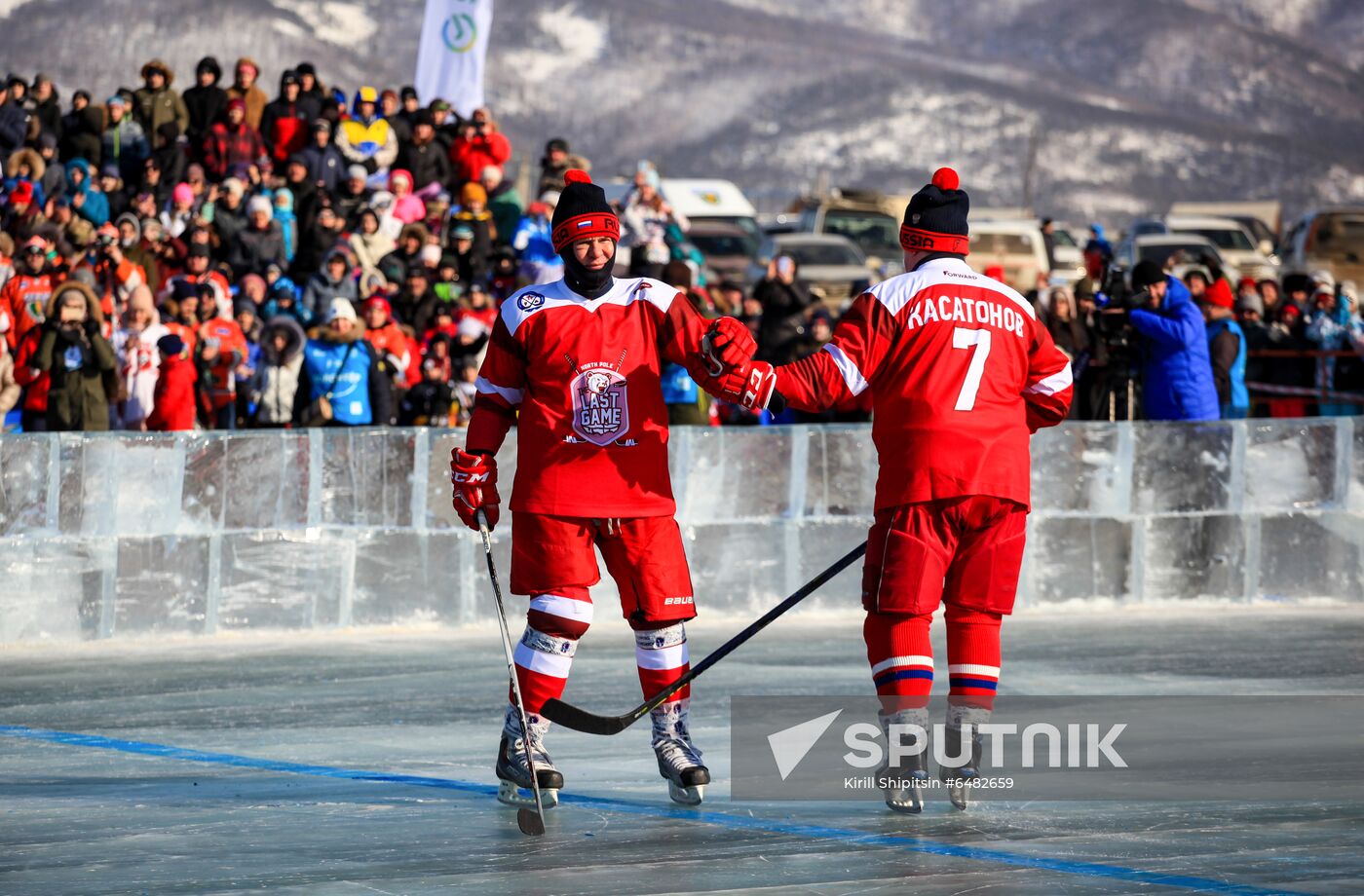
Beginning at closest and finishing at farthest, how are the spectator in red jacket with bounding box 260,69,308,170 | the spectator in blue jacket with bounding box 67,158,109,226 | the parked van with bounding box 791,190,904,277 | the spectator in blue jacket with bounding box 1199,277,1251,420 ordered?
the spectator in blue jacket with bounding box 1199,277,1251,420, the spectator in blue jacket with bounding box 67,158,109,226, the spectator in red jacket with bounding box 260,69,308,170, the parked van with bounding box 791,190,904,277

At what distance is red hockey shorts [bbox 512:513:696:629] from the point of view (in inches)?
271

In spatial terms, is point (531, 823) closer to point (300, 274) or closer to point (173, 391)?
point (173, 391)

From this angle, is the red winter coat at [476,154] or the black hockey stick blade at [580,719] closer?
the black hockey stick blade at [580,719]

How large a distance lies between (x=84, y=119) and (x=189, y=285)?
414cm

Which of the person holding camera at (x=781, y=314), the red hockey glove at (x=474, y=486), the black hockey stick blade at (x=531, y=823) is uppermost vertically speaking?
the person holding camera at (x=781, y=314)

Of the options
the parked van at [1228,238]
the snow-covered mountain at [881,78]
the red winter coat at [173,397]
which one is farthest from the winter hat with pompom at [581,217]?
the snow-covered mountain at [881,78]

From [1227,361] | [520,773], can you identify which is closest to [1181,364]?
[1227,361]

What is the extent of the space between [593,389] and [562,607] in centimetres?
72

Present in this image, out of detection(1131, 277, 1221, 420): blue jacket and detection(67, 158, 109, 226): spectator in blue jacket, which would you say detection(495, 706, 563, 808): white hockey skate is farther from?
detection(67, 158, 109, 226): spectator in blue jacket

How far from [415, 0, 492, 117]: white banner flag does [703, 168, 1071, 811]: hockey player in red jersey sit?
14.3 m

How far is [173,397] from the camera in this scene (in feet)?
43.2

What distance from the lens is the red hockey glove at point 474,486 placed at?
7.05m

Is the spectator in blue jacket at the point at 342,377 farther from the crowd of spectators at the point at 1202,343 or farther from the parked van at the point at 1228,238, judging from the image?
the parked van at the point at 1228,238

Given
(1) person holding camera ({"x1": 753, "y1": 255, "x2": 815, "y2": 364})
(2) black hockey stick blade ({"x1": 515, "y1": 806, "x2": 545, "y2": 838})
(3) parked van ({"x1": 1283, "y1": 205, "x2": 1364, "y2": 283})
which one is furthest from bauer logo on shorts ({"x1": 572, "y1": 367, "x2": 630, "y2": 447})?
(3) parked van ({"x1": 1283, "y1": 205, "x2": 1364, "y2": 283})
